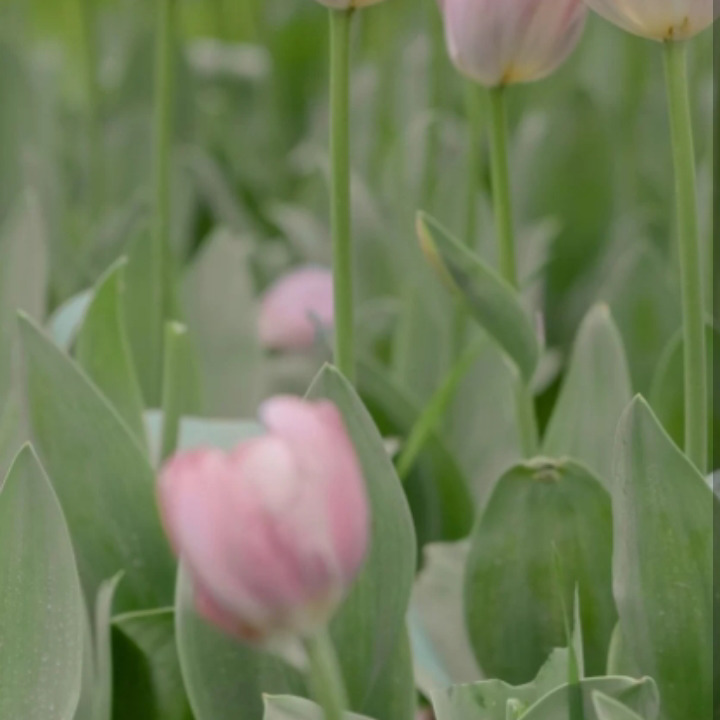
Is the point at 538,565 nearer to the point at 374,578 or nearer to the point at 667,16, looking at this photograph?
the point at 374,578

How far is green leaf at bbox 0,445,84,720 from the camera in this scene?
14.8 inches

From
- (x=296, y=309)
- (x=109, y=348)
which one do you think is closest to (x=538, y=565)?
(x=109, y=348)

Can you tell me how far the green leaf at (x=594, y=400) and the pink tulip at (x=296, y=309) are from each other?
10.9 inches

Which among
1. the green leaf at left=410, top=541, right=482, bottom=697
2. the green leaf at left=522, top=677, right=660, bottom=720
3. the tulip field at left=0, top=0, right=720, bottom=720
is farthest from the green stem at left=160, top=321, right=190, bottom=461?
the green leaf at left=522, top=677, right=660, bottom=720

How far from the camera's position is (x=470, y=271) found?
0.43m

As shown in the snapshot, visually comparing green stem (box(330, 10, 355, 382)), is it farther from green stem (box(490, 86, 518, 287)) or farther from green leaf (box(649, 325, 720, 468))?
green leaf (box(649, 325, 720, 468))

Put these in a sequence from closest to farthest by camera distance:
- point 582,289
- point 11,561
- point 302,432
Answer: point 302,432
point 11,561
point 582,289

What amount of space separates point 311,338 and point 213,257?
0.24 ft

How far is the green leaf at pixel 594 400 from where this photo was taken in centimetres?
55

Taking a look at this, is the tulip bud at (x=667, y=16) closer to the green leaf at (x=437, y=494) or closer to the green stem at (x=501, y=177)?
the green stem at (x=501, y=177)

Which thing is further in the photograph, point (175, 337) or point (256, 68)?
point (256, 68)

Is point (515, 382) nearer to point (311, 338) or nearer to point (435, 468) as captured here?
point (435, 468)

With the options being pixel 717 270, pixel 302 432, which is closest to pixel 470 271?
pixel 302 432

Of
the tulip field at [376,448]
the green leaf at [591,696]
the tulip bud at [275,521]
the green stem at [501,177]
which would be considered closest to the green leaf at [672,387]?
the tulip field at [376,448]
